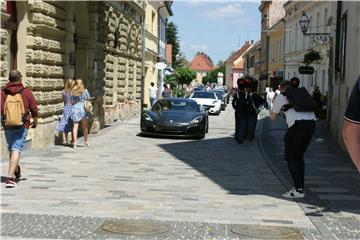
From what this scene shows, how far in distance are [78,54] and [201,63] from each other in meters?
173

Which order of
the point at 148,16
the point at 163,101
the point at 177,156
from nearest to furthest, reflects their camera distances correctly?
the point at 177,156
the point at 163,101
the point at 148,16

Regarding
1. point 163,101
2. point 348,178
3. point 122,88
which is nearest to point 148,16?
point 122,88

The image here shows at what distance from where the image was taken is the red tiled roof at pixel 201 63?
18824 centimetres

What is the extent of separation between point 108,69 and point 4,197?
45.5ft

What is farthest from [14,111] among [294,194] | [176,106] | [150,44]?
[150,44]

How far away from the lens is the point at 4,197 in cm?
781

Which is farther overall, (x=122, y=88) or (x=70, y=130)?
(x=122, y=88)

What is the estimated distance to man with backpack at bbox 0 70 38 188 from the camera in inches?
338

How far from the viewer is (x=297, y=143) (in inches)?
330

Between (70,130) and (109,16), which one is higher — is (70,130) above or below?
below

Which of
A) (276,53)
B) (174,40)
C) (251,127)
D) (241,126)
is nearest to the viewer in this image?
(241,126)

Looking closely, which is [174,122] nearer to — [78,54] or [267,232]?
[78,54]

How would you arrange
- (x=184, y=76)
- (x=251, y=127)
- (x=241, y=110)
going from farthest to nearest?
(x=184, y=76) < (x=251, y=127) < (x=241, y=110)

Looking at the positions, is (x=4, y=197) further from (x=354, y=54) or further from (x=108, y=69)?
(x=108, y=69)
